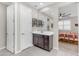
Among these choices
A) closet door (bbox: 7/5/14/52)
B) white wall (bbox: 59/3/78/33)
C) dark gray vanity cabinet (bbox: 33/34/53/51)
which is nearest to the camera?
white wall (bbox: 59/3/78/33)

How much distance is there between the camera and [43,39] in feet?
7.35

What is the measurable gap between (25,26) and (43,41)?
2.50 feet

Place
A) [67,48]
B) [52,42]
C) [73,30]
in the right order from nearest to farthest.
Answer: [73,30] < [67,48] < [52,42]

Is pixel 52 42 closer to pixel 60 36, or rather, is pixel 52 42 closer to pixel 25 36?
pixel 60 36

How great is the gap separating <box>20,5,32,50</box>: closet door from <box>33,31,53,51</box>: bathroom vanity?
0.57ft

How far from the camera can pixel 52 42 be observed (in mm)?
2049

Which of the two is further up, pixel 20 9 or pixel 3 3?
pixel 3 3

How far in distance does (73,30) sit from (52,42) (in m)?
0.68

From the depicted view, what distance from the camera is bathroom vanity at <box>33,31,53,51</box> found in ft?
6.51

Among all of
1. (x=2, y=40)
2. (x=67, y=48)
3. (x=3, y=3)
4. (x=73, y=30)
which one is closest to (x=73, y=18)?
(x=73, y=30)

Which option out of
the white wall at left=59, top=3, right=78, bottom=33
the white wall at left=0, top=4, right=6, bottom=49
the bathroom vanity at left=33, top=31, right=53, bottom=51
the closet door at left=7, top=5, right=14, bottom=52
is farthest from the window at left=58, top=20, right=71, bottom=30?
the white wall at left=0, top=4, right=6, bottom=49

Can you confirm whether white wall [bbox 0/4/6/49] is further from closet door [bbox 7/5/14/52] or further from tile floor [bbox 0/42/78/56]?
tile floor [bbox 0/42/78/56]

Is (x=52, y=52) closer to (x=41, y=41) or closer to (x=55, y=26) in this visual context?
(x=41, y=41)

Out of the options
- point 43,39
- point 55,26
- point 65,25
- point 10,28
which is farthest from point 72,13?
point 10,28
